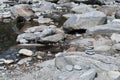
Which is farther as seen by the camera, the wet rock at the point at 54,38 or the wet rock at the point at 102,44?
the wet rock at the point at 54,38

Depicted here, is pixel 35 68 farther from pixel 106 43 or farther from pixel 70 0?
pixel 70 0

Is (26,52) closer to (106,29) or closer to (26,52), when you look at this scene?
(26,52)

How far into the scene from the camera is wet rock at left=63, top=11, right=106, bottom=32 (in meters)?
11.3

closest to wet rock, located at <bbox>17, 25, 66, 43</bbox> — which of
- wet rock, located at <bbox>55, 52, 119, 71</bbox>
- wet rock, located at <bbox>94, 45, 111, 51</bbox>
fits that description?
wet rock, located at <bbox>94, 45, 111, 51</bbox>

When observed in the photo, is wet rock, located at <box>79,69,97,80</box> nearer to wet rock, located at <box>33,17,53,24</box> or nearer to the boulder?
the boulder

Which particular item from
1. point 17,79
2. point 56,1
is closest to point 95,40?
point 17,79

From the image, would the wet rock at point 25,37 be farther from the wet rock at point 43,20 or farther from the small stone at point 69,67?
the small stone at point 69,67

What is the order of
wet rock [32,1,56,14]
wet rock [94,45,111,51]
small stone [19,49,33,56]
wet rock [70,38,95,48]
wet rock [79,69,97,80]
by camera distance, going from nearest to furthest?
wet rock [79,69,97,80], wet rock [94,45,111,51], small stone [19,49,33,56], wet rock [70,38,95,48], wet rock [32,1,56,14]

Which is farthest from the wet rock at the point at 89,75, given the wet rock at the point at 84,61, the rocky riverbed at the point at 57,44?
the wet rock at the point at 84,61

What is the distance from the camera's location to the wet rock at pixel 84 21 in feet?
37.0

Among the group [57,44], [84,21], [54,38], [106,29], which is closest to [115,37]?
[106,29]

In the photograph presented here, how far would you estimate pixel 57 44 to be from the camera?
32.2 feet

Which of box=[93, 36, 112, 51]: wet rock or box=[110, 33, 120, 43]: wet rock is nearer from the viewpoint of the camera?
box=[93, 36, 112, 51]: wet rock

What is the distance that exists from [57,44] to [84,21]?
6.13ft
